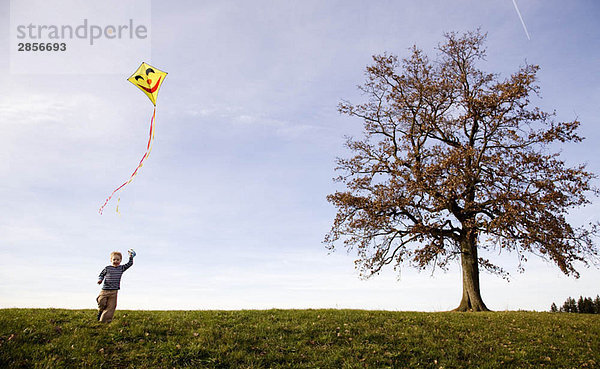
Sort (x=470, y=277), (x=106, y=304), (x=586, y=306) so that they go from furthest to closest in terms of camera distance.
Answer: (x=586, y=306) < (x=470, y=277) < (x=106, y=304)

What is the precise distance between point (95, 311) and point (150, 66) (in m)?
10.3

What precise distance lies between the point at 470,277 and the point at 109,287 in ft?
64.2

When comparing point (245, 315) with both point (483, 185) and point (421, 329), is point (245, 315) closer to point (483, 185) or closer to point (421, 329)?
point (421, 329)

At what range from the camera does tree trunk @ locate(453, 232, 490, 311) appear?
24.2m

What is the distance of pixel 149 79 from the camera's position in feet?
56.2

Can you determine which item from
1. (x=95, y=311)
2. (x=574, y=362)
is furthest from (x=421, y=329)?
(x=95, y=311)

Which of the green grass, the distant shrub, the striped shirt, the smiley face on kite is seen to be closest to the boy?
the striped shirt

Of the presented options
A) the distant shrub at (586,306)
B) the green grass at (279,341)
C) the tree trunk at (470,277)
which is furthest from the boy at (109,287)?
the distant shrub at (586,306)

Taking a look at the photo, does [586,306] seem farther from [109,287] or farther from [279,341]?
[109,287]

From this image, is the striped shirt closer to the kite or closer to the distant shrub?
the kite

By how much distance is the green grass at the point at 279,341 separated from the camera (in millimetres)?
12586

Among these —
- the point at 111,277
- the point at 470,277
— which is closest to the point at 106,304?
the point at 111,277

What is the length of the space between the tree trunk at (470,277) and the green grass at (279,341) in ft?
19.1

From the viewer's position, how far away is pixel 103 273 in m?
14.7
